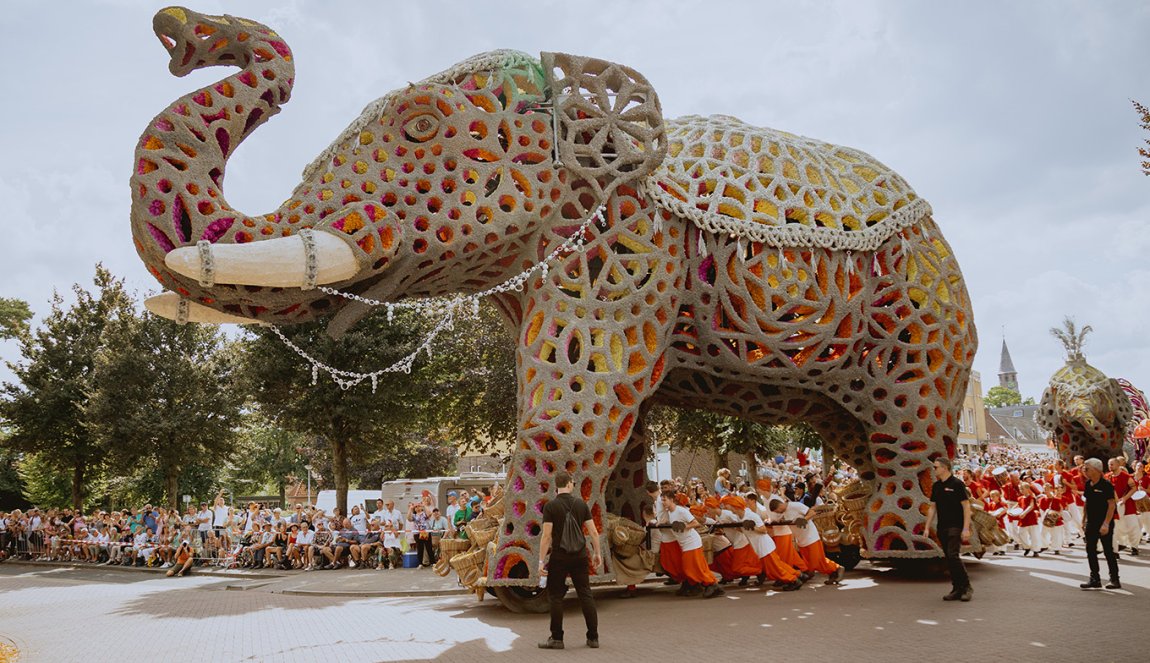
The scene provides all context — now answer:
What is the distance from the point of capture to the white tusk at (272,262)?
22.9ft

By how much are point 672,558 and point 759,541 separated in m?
1.09

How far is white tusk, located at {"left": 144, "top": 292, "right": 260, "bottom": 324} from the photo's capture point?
794 cm

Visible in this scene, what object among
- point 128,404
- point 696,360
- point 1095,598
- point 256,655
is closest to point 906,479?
point 1095,598

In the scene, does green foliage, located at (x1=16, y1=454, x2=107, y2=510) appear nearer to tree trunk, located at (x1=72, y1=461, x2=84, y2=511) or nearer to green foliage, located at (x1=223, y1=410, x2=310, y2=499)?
green foliage, located at (x1=223, y1=410, x2=310, y2=499)

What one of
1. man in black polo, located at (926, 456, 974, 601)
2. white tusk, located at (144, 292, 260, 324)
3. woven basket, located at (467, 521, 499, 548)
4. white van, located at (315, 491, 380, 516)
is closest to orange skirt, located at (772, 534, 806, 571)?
man in black polo, located at (926, 456, 974, 601)

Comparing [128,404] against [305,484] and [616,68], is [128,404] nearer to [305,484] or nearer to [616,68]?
[616,68]

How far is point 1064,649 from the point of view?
634 centimetres

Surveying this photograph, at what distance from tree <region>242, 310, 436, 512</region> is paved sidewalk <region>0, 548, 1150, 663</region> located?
838cm

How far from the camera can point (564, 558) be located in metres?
7.27

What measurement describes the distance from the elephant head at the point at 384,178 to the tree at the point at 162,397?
1656 cm

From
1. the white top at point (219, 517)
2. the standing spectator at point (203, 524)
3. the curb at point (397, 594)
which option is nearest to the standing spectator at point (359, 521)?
the white top at point (219, 517)

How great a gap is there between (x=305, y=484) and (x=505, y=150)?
2123 inches

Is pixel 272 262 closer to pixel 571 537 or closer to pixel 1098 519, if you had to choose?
pixel 571 537

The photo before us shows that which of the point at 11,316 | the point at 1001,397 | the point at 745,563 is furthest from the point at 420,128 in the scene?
the point at 1001,397
